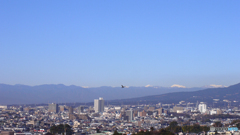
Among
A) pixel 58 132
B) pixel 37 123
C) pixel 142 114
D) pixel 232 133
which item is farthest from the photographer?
pixel 142 114

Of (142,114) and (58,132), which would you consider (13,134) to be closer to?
(58,132)

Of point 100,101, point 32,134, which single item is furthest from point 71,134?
point 100,101

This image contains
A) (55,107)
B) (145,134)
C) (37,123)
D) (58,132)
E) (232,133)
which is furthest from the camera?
(55,107)

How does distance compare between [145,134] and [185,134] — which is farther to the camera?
[185,134]

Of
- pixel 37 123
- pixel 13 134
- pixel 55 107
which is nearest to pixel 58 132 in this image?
pixel 13 134

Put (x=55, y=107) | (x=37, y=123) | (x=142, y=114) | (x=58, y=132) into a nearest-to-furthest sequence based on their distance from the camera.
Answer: (x=58, y=132), (x=37, y=123), (x=142, y=114), (x=55, y=107)

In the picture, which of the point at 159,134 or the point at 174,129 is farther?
the point at 174,129

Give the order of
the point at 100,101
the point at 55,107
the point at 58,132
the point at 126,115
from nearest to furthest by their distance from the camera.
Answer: the point at 58,132 < the point at 126,115 < the point at 55,107 < the point at 100,101

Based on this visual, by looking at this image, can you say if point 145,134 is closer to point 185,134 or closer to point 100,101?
point 185,134
